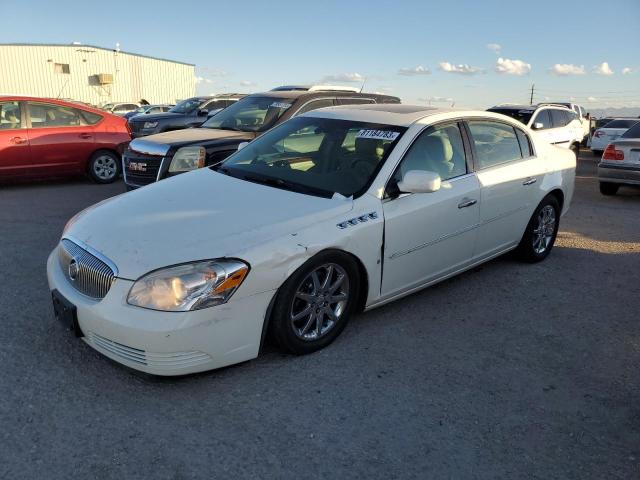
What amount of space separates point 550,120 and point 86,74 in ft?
149

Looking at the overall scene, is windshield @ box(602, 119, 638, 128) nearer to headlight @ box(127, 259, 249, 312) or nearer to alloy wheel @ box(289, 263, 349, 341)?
alloy wheel @ box(289, 263, 349, 341)

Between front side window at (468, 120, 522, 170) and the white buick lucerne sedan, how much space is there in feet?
0.05

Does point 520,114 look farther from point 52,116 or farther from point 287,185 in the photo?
point 287,185

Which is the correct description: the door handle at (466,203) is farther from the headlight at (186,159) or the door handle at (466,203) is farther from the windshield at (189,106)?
the windshield at (189,106)

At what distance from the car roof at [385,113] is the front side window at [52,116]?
6040 mm

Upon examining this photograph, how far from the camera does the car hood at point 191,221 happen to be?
2980 mm

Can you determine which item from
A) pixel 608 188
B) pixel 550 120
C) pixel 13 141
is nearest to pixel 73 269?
pixel 13 141

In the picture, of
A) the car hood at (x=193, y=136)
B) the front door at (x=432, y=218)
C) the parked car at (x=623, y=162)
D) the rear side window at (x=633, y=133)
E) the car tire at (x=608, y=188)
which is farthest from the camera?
the car tire at (x=608, y=188)

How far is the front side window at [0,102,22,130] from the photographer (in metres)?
8.58

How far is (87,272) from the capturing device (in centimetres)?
310

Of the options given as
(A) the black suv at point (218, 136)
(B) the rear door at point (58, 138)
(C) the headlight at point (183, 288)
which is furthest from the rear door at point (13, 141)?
(C) the headlight at point (183, 288)

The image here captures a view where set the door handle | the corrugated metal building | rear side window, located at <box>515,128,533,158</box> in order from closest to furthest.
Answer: the door handle, rear side window, located at <box>515,128,533,158</box>, the corrugated metal building

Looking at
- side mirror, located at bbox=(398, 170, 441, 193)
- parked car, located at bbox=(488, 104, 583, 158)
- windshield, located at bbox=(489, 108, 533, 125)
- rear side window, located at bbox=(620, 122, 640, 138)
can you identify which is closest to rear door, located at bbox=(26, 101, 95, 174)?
side mirror, located at bbox=(398, 170, 441, 193)

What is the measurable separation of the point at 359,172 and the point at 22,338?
2.53m
